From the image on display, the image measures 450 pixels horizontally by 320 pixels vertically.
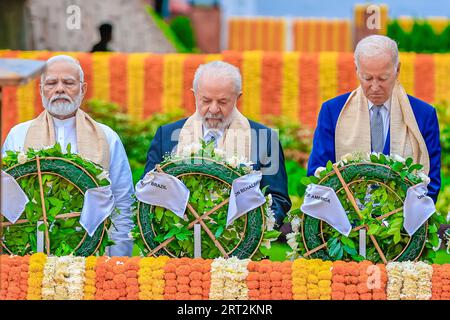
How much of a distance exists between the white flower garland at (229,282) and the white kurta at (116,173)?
745mm

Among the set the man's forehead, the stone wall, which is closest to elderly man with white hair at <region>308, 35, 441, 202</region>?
the man's forehead

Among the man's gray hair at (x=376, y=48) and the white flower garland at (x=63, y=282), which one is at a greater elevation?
the man's gray hair at (x=376, y=48)

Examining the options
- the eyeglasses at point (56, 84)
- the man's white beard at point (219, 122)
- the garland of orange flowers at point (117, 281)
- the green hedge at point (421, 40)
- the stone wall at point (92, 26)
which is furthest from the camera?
the green hedge at point (421, 40)

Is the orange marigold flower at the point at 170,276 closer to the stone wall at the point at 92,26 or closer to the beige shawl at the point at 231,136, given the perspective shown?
the beige shawl at the point at 231,136

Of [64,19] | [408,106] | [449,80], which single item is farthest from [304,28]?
[408,106]

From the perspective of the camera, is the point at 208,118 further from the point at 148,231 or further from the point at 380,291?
the point at 380,291

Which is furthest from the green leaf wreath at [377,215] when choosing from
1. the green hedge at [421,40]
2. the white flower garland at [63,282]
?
the green hedge at [421,40]

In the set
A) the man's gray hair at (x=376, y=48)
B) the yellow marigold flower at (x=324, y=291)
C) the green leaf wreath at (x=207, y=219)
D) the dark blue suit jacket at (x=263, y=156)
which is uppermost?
the man's gray hair at (x=376, y=48)

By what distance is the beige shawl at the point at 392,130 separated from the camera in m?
6.12

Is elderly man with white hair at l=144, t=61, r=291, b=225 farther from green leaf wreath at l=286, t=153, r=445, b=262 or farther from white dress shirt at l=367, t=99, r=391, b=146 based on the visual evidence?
white dress shirt at l=367, t=99, r=391, b=146

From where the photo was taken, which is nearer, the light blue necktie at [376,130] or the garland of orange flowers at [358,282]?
the garland of orange flowers at [358,282]

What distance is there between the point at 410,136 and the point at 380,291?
99 centimetres

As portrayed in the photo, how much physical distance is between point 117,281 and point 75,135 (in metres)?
1.06

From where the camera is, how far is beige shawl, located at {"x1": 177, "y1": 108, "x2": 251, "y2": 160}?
6074 millimetres
